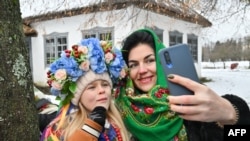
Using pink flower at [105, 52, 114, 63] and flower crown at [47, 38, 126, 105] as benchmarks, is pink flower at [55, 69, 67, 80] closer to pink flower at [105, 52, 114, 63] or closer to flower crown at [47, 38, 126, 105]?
flower crown at [47, 38, 126, 105]

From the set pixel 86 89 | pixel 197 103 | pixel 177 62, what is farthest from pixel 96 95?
pixel 197 103

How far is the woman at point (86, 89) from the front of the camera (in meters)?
1.63

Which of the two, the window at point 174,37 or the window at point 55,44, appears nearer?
the window at point 55,44

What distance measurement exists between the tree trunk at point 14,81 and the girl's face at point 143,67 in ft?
1.94

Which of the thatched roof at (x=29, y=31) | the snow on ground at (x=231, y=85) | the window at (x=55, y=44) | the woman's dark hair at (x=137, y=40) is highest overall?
the thatched roof at (x=29, y=31)

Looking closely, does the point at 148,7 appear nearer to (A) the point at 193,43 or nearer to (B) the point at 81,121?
(B) the point at 81,121

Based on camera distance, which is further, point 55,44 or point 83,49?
point 55,44

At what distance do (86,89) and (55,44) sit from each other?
11656mm

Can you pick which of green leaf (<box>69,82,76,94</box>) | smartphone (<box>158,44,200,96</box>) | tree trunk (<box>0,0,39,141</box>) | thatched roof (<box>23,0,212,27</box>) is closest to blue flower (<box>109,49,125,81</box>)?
green leaf (<box>69,82,76,94</box>)

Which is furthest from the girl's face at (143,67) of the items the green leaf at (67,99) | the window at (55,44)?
the window at (55,44)

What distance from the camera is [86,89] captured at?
172 centimetres

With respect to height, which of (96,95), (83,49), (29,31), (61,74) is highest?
(29,31)

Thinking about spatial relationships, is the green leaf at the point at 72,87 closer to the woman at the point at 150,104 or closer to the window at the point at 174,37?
the woman at the point at 150,104

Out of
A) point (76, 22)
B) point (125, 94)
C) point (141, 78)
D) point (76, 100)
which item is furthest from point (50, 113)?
point (76, 22)
